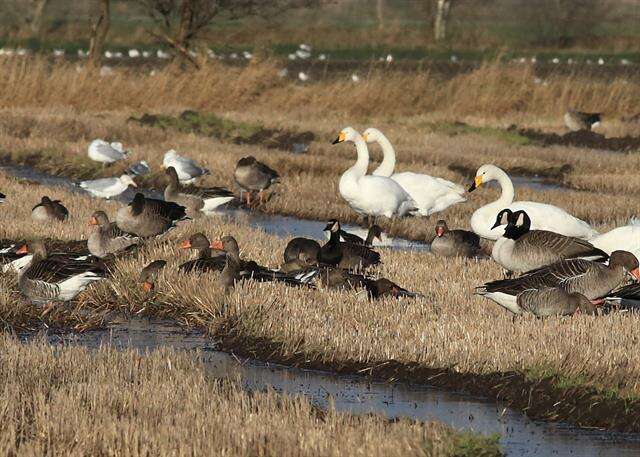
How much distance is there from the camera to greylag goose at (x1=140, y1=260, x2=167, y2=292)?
34.9 ft

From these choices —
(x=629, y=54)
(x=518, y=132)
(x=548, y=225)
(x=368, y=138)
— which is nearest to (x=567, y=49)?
(x=629, y=54)

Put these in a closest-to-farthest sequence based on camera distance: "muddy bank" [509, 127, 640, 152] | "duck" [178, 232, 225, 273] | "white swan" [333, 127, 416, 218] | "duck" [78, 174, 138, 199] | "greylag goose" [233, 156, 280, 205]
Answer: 1. "duck" [178, 232, 225, 273]
2. "white swan" [333, 127, 416, 218]
3. "duck" [78, 174, 138, 199]
4. "greylag goose" [233, 156, 280, 205]
5. "muddy bank" [509, 127, 640, 152]

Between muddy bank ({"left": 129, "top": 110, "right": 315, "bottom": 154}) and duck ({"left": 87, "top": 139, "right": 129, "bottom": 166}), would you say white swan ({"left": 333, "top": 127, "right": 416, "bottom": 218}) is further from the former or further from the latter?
muddy bank ({"left": 129, "top": 110, "right": 315, "bottom": 154})

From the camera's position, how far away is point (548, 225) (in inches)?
510

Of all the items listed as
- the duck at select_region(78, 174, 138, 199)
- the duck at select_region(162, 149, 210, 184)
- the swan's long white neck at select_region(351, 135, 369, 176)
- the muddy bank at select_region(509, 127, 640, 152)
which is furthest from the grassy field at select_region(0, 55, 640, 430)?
the duck at select_region(162, 149, 210, 184)

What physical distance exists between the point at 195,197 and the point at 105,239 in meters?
3.86

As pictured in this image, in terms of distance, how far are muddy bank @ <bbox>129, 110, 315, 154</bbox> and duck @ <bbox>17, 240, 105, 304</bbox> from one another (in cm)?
1526

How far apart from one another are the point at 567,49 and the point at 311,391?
209ft

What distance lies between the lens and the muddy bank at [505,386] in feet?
24.5

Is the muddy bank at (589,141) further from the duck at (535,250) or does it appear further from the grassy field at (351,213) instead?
the duck at (535,250)

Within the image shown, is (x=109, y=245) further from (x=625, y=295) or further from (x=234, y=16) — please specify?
(x=234, y=16)

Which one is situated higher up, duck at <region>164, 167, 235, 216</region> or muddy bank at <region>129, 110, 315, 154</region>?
duck at <region>164, 167, 235, 216</region>

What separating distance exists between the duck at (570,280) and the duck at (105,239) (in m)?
4.11

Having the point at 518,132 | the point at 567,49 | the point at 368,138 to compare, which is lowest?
the point at 567,49
